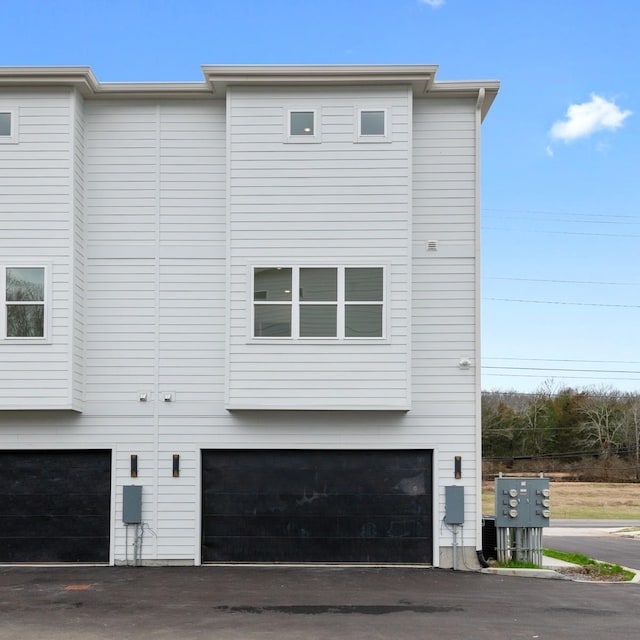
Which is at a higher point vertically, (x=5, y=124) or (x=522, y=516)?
(x=5, y=124)

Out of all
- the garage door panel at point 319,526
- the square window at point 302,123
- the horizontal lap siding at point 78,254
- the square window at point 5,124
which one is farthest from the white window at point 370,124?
the garage door panel at point 319,526

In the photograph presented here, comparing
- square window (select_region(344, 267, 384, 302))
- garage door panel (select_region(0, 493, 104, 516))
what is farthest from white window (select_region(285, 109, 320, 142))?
garage door panel (select_region(0, 493, 104, 516))

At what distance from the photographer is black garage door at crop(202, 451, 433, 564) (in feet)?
46.6

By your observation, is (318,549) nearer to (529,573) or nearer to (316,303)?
(529,573)

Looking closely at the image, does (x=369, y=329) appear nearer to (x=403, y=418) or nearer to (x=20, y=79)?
(x=403, y=418)

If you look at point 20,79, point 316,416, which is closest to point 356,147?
point 316,416

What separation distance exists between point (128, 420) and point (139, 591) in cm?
348

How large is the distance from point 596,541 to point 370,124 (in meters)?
14.3

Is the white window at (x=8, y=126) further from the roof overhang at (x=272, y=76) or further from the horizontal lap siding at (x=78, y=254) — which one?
the horizontal lap siding at (x=78, y=254)

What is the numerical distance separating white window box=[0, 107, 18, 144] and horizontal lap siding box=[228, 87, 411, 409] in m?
3.46

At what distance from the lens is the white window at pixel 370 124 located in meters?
14.3

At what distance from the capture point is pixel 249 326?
13.9m

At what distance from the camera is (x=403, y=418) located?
14.3 m

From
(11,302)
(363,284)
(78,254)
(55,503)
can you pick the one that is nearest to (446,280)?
(363,284)
